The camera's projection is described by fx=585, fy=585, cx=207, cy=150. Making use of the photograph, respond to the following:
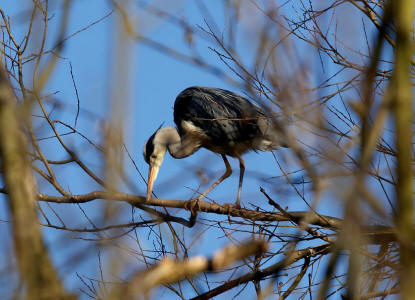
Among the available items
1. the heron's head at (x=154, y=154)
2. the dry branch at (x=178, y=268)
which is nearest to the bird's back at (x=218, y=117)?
the heron's head at (x=154, y=154)

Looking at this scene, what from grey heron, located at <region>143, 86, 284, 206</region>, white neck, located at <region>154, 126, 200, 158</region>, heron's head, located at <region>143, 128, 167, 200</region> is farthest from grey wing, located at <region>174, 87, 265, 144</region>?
heron's head, located at <region>143, 128, 167, 200</region>

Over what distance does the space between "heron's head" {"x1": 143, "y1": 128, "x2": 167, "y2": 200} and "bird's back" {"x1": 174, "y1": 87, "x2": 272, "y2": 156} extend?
320 millimetres

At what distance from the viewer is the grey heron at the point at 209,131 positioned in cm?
636

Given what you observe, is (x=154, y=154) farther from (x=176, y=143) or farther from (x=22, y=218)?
(x=22, y=218)

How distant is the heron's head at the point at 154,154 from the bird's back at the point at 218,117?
0.32 meters

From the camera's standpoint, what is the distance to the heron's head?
22.3 ft

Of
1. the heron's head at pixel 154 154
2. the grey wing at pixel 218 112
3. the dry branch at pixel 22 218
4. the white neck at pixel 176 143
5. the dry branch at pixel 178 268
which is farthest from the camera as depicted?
the white neck at pixel 176 143

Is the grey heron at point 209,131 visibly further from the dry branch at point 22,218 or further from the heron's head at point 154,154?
the dry branch at point 22,218

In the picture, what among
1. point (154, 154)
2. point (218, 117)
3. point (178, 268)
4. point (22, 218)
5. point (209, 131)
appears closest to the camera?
point (178, 268)

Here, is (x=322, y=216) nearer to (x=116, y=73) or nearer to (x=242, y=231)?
(x=242, y=231)

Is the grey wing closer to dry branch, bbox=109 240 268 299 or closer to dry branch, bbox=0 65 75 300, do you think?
dry branch, bbox=0 65 75 300

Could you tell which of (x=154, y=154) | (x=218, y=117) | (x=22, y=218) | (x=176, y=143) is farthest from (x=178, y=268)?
(x=176, y=143)

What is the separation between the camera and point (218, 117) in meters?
6.43

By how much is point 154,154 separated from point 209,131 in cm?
72
